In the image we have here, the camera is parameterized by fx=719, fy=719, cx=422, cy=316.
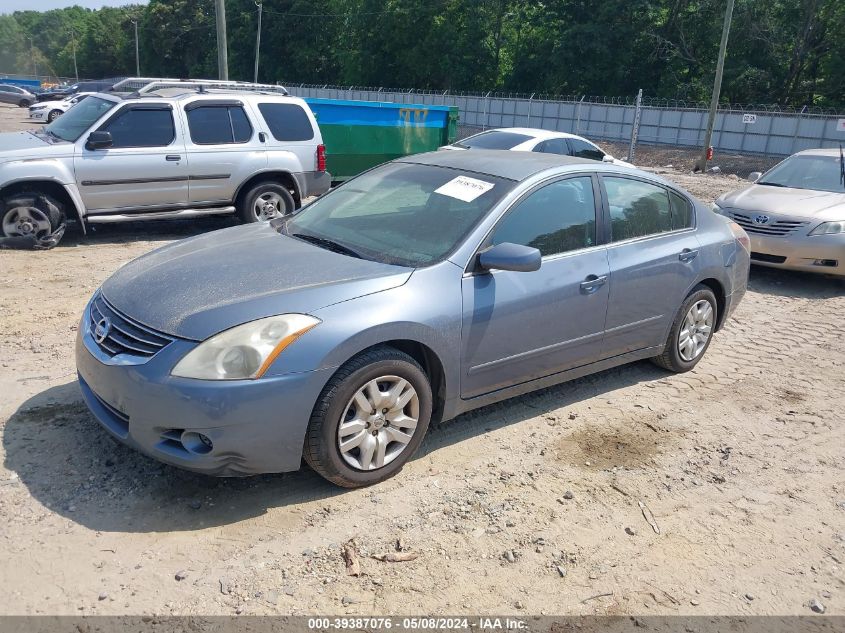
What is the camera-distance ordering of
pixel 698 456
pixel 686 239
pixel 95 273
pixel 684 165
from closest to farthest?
pixel 698 456
pixel 686 239
pixel 95 273
pixel 684 165

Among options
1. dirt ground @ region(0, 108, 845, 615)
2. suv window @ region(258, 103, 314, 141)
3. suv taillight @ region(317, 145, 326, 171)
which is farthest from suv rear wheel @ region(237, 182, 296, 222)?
dirt ground @ region(0, 108, 845, 615)

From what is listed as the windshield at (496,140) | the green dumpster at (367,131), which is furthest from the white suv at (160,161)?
the windshield at (496,140)

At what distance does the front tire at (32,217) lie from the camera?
325 inches

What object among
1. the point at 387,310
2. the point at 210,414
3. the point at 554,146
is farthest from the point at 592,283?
the point at 554,146

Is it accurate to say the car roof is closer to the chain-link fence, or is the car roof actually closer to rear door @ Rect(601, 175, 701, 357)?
rear door @ Rect(601, 175, 701, 357)

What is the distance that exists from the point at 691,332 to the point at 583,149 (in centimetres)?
987

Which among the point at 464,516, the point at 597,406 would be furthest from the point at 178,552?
the point at 597,406

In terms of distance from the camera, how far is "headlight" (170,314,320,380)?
3.28 m

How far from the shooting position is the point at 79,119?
9.05 meters

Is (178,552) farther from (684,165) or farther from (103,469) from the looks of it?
(684,165)

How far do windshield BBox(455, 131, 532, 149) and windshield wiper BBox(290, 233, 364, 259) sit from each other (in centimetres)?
945

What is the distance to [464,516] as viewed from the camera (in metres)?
3.61

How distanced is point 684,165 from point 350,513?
29381mm

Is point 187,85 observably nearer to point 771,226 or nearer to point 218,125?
point 218,125
